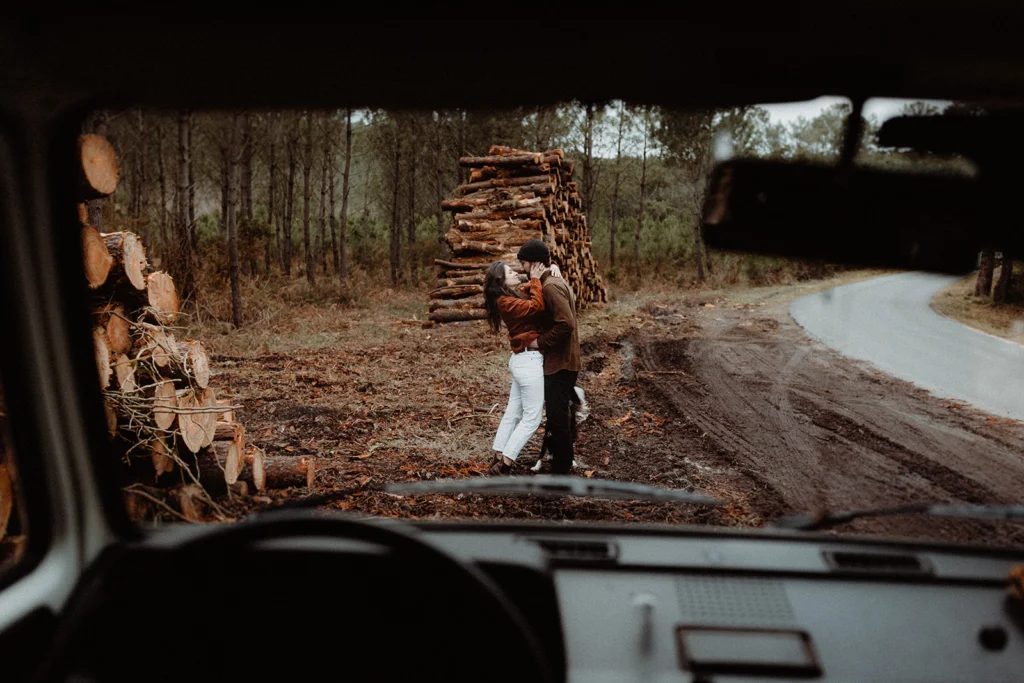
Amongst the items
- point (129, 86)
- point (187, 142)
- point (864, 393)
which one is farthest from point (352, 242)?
point (129, 86)

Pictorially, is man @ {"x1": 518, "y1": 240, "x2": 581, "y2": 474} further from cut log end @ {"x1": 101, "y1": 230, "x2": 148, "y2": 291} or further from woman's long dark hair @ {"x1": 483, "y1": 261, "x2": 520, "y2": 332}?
cut log end @ {"x1": 101, "y1": 230, "x2": 148, "y2": 291}

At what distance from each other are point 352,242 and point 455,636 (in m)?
23.7

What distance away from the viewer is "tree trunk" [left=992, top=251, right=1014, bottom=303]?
1.78 metres

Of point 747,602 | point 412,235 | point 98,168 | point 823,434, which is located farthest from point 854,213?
point 412,235

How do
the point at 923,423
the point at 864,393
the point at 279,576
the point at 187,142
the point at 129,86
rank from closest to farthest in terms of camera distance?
the point at 279,576 → the point at 129,86 → the point at 923,423 → the point at 864,393 → the point at 187,142

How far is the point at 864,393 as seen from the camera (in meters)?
6.46

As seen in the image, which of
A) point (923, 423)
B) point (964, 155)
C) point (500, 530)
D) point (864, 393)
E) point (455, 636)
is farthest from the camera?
point (864, 393)

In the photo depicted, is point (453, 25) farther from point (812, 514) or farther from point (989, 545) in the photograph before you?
point (989, 545)

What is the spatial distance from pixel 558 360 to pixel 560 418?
1.46ft

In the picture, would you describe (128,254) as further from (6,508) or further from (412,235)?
(412,235)

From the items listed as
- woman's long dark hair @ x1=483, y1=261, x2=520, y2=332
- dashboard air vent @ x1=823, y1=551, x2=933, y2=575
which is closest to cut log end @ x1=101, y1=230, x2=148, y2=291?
woman's long dark hair @ x1=483, y1=261, x2=520, y2=332

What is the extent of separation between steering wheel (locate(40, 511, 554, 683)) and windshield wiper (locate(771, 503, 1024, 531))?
3.21 ft

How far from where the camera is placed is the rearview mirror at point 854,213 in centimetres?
162

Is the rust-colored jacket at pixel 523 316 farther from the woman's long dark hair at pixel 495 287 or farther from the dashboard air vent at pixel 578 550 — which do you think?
the dashboard air vent at pixel 578 550
